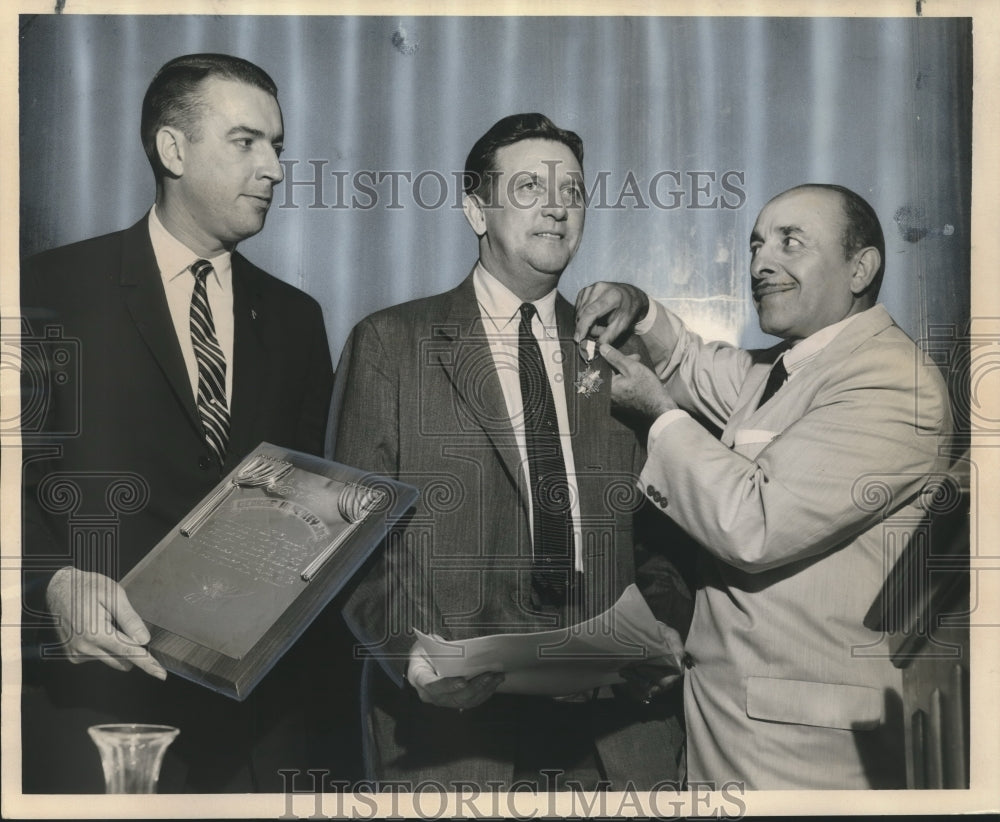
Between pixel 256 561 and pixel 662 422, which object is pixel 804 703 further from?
pixel 256 561

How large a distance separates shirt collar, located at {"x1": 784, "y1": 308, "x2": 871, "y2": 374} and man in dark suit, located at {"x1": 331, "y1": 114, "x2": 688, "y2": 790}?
56cm

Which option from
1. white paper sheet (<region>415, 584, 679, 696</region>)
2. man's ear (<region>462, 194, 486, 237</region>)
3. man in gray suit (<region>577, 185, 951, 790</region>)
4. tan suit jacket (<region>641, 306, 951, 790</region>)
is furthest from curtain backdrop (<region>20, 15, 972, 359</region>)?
white paper sheet (<region>415, 584, 679, 696</region>)

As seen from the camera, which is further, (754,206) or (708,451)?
(754,206)

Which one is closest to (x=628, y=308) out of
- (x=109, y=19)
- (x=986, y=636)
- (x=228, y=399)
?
(x=228, y=399)

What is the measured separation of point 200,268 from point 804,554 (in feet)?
6.98

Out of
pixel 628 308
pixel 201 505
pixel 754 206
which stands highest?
pixel 754 206

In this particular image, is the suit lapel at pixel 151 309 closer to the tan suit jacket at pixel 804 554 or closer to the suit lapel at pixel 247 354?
the suit lapel at pixel 247 354

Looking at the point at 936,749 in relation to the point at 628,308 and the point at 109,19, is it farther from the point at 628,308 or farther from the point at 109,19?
the point at 109,19

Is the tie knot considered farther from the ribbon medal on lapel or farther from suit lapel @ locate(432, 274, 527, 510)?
the ribbon medal on lapel

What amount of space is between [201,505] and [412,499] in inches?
26.2

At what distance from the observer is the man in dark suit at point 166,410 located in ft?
13.5

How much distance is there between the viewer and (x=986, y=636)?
4.27m

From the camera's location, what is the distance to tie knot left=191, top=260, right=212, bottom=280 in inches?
166

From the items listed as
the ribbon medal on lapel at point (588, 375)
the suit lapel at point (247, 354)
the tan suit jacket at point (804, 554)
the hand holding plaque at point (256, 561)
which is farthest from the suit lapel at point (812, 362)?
the suit lapel at point (247, 354)
